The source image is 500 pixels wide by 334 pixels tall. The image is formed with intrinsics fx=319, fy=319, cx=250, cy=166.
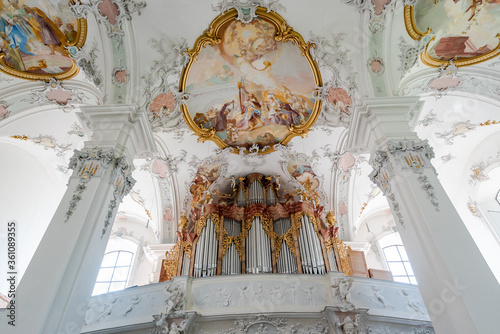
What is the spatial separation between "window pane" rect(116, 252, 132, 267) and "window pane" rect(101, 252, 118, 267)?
179mm

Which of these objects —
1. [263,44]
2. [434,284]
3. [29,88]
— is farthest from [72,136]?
[434,284]

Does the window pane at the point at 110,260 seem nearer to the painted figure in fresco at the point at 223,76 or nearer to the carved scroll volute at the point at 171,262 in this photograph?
the carved scroll volute at the point at 171,262

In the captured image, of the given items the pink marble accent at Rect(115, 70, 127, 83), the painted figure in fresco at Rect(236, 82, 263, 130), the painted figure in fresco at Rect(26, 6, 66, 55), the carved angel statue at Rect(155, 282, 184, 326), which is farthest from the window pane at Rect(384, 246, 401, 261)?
the painted figure in fresco at Rect(26, 6, 66, 55)

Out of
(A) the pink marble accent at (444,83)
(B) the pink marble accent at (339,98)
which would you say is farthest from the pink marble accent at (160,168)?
(A) the pink marble accent at (444,83)

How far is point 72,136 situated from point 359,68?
8.01 metres

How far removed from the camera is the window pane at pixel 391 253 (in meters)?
12.0

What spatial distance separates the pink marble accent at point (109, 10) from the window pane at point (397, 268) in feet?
38.3

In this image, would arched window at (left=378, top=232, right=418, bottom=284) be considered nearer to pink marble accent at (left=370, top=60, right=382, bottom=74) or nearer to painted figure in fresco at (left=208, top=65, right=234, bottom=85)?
pink marble accent at (left=370, top=60, right=382, bottom=74)

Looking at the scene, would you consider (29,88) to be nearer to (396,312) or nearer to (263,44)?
(263,44)

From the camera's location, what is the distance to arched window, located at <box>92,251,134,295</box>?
37.0 ft

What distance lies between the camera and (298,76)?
25.7 ft

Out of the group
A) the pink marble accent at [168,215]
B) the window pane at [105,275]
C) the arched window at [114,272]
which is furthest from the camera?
the window pane at [105,275]

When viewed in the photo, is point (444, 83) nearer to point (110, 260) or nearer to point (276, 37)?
point (276, 37)

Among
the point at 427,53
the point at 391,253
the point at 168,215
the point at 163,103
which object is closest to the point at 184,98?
the point at 163,103
